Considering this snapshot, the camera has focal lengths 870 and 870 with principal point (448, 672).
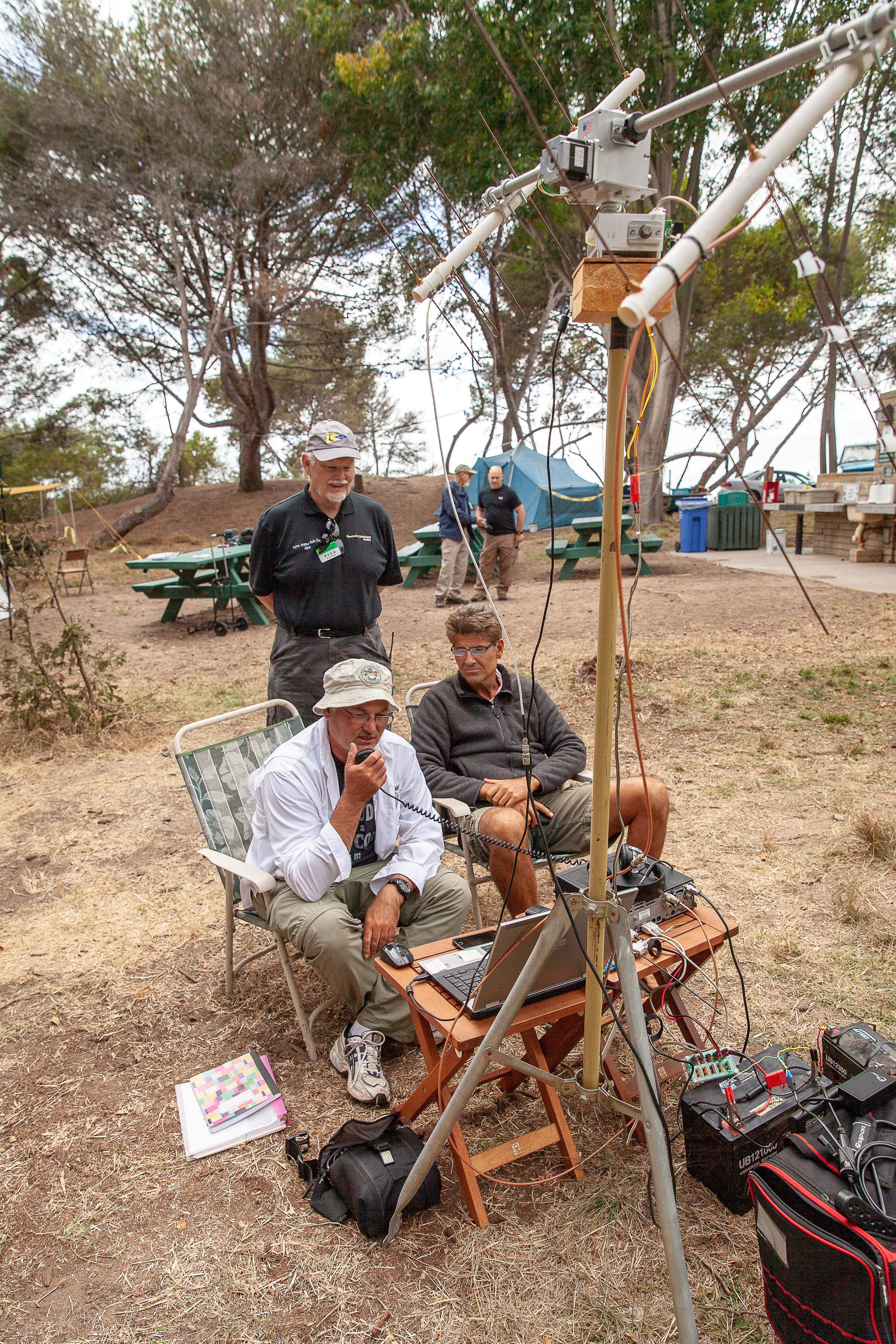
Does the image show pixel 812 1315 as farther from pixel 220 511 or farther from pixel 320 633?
pixel 220 511

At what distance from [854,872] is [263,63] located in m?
18.5

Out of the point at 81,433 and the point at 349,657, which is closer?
the point at 349,657

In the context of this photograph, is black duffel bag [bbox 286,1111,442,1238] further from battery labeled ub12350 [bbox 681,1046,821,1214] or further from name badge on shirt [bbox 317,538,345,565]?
name badge on shirt [bbox 317,538,345,565]

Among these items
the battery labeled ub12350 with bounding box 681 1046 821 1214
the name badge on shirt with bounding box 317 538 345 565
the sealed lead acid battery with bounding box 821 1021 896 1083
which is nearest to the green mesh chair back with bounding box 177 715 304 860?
the name badge on shirt with bounding box 317 538 345 565

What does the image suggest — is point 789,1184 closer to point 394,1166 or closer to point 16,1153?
point 394,1166

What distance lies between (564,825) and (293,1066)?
121cm

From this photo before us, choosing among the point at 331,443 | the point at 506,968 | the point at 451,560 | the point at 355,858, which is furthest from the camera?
the point at 451,560

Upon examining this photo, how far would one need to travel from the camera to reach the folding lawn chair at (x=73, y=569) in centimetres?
1298

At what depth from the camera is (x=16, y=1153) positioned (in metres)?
2.35

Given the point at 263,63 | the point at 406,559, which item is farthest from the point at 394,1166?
the point at 263,63

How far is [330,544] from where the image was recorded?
3.40m

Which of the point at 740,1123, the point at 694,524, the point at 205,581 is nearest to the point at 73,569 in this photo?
the point at 205,581

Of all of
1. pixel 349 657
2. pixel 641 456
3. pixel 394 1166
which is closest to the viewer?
pixel 394 1166

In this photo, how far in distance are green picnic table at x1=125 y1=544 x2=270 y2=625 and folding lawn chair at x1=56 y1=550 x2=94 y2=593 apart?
3053 mm
